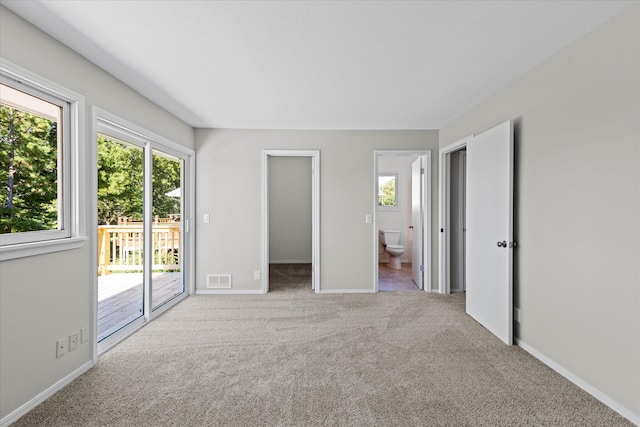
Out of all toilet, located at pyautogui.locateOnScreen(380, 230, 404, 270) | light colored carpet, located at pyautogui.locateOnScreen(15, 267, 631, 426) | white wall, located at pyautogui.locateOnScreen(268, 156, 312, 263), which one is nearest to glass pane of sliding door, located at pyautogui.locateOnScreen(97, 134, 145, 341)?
light colored carpet, located at pyautogui.locateOnScreen(15, 267, 631, 426)

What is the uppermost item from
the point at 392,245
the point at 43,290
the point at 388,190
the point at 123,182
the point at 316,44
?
the point at 316,44

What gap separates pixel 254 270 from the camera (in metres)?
4.16

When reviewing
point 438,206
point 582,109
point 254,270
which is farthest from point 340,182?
point 582,109

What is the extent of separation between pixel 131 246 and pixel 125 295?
0.90 m

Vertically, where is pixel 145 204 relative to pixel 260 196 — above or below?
below

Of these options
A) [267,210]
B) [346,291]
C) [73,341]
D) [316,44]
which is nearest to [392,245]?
[346,291]

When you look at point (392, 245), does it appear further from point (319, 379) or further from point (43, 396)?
point (43, 396)

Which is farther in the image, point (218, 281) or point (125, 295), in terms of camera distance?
point (218, 281)

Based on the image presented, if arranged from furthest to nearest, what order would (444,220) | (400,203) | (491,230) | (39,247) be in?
(400,203) < (444,220) < (491,230) < (39,247)

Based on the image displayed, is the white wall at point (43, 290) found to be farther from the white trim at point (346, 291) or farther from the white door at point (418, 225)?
the white door at point (418, 225)

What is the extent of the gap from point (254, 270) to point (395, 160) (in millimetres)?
3956

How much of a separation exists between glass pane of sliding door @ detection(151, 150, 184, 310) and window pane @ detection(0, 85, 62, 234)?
124 cm

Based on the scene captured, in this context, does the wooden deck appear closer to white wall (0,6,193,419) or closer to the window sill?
white wall (0,6,193,419)

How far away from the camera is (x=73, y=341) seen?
2084 millimetres
